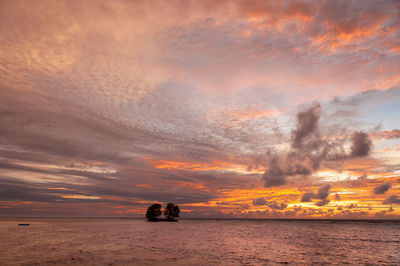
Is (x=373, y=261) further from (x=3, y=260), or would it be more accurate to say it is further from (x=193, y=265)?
(x=3, y=260)

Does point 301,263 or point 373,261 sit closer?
point 301,263

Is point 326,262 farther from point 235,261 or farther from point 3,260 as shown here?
point 3,260

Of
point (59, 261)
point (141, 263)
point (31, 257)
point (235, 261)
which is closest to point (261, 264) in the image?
point (235, 261)

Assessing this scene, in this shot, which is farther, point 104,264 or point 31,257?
point 31,257

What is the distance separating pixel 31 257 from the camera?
3297 centimetres

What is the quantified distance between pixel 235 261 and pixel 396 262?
2426 centimetres

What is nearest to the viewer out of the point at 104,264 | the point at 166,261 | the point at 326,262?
the point at 104,264

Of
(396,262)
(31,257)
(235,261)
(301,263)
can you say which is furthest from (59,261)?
(396,262)

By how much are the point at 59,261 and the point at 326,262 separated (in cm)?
3556

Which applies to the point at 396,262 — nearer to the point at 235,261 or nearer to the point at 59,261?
the point at 235,261

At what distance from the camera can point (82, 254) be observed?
36.1 m

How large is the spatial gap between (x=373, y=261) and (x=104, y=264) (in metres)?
38.2

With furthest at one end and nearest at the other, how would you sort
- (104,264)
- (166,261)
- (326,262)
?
(326,262)
(166,261)
(104,264)

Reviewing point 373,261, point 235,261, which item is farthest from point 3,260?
point 373,261
